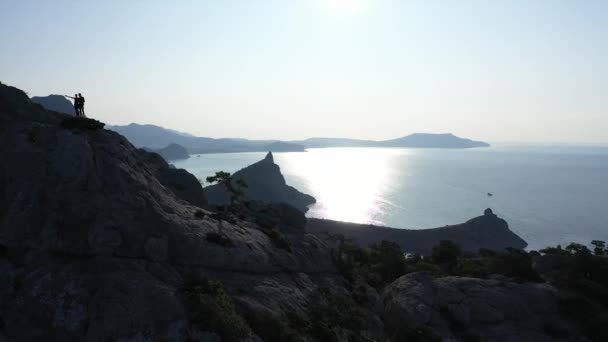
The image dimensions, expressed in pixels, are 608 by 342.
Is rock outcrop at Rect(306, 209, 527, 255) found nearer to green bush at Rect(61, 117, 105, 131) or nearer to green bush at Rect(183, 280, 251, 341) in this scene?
green bush at Rect(61, 117, 105, 131)

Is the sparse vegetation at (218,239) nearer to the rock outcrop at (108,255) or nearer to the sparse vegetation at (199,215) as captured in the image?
the rock outcrop at (108,255)

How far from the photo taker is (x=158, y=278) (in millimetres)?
27797

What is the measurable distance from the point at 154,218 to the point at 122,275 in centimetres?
780

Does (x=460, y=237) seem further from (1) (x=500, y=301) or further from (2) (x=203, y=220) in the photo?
(2) (x=203, y=220)

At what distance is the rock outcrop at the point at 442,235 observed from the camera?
15350cm

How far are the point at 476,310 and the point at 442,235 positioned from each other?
410 feet

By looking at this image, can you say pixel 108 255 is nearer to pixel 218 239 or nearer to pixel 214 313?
pixel 214 313

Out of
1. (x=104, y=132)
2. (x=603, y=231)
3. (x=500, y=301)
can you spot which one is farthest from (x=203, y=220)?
(x=603, y=231)

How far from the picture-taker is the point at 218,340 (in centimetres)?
2383

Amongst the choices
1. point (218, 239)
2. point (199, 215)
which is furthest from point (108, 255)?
point (199, 215)

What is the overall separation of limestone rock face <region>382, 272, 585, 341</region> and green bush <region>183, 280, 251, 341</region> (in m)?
21.8

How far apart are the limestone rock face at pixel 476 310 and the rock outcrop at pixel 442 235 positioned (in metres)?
107

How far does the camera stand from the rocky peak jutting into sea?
23.6 metres

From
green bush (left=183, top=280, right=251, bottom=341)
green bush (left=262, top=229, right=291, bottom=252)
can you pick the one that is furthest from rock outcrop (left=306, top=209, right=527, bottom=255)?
green bush (left=183, top=280, right=251, bottom=341)
